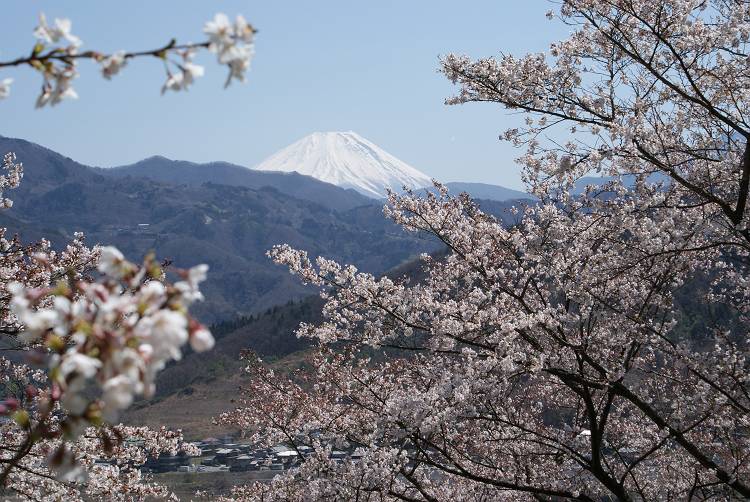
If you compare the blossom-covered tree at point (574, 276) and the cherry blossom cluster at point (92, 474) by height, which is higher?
the blossom-covered tree at point (574, 276)

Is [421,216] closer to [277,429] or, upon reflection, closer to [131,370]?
[277,429]

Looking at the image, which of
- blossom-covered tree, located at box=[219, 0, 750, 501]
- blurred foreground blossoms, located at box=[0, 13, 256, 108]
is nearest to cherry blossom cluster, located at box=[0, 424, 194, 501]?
blossom-covered tree, located at box=[219, 0, 750, 501]

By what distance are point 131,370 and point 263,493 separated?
45.5 feet

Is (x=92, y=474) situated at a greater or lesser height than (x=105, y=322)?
lesser

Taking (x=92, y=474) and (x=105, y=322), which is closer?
(x=105, y=322)

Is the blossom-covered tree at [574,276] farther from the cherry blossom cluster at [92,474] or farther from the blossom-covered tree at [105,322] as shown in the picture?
the blossom-covered tree at [105,322]

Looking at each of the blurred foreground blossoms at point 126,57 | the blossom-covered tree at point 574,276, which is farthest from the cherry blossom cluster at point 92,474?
the blurred foreground blossoms at point 126,57

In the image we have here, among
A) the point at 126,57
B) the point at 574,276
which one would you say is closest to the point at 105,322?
the point at 126,57

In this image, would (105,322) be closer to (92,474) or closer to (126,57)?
(126,57)

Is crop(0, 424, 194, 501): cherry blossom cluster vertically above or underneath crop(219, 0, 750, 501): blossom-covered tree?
underneath

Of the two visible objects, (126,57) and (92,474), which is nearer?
(126,57)

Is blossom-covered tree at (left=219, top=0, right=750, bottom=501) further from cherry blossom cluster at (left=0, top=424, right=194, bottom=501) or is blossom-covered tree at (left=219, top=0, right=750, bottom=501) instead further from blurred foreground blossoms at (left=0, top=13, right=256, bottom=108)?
blurred foreground blossoms at (left=0, top=13, right=256, bottom=108)

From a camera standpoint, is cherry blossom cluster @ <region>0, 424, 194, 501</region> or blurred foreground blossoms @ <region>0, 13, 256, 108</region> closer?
blurred foreground blossoms @ <region>0, 13, 256, 108</region>

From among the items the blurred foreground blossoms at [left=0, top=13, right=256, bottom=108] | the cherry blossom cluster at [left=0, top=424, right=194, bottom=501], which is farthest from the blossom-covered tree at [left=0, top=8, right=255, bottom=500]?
the cherry blossom cluster at [left=0, top=424, right=194, bottom=501]
